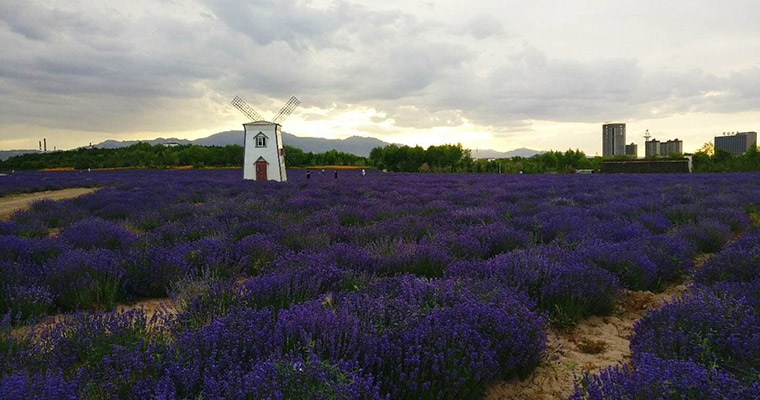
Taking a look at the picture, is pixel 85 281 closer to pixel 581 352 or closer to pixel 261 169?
pixel 581 352

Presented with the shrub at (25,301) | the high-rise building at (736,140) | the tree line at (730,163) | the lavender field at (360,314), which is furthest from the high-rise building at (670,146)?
the shrub at (25,301)

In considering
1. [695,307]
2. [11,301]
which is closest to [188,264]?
[11,301]

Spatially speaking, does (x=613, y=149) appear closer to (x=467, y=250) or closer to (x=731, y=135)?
(x=731, y=135)

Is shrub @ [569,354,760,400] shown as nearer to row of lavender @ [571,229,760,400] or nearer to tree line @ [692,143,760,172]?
row of lavender @ [571,229,760,400]

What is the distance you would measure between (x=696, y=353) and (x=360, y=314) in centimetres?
181

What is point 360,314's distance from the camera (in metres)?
2.70

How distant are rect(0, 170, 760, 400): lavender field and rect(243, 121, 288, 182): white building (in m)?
21.7

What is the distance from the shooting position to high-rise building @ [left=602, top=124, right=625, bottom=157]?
611 ft

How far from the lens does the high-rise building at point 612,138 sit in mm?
186375

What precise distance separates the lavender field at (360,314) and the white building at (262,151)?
21.7 m

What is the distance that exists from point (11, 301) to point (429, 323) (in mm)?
3288

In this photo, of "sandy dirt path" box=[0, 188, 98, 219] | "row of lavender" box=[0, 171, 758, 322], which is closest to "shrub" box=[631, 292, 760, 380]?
"row of lavender" box=[0, 171, 758, 322]

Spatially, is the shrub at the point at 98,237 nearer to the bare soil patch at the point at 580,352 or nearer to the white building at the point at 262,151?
the bare soil patch at the point at 580,352

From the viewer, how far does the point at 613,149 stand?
186000mm
